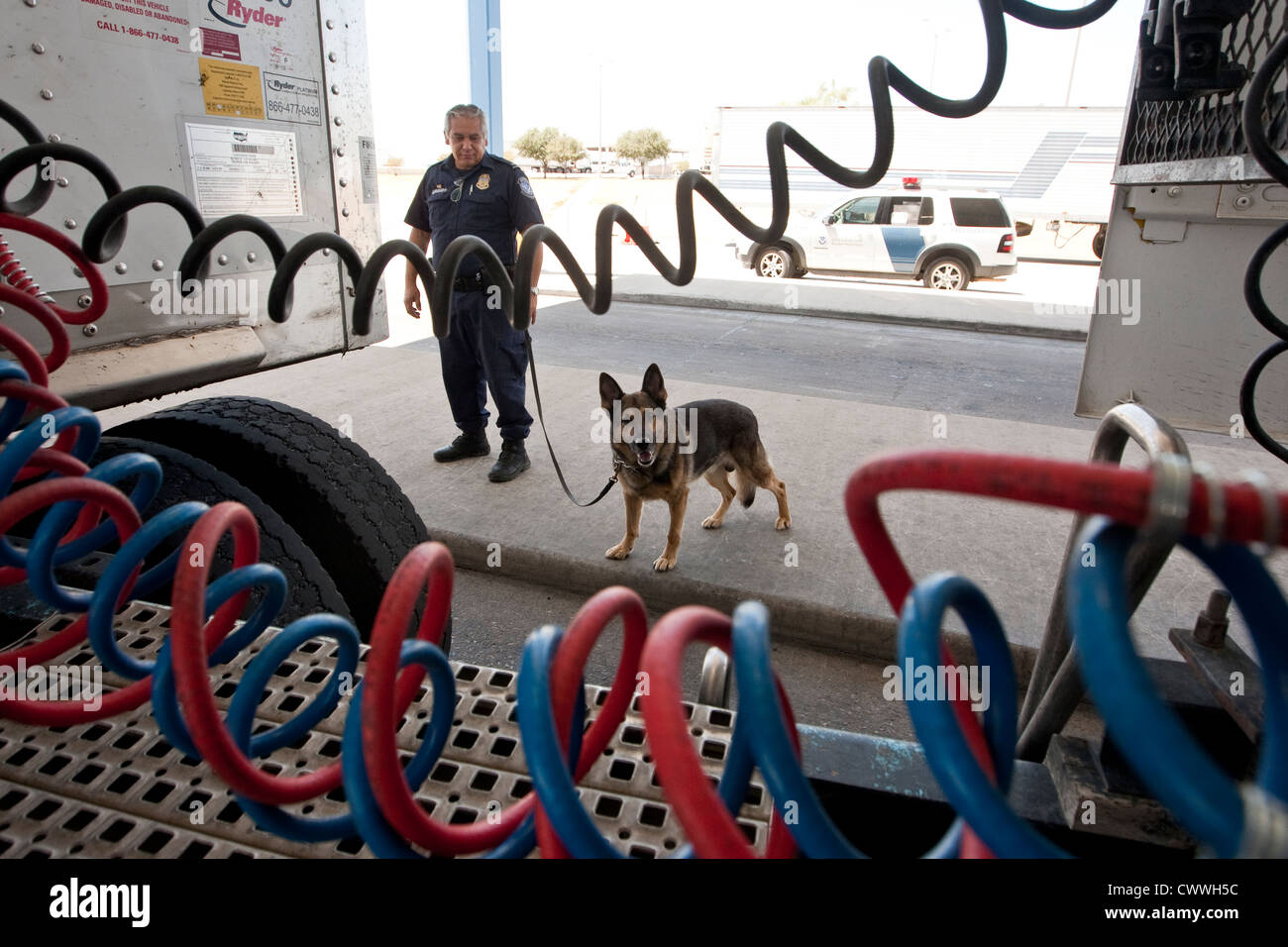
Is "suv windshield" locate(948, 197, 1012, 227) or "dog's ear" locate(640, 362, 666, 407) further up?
"suv windshield" locate(948, 197, 1012, 227)

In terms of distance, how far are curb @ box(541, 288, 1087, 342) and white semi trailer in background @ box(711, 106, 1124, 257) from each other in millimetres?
Result: 7592

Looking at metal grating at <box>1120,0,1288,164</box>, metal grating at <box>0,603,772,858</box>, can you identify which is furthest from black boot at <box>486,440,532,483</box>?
metal grating at <box>1120,0,1288,164</box>

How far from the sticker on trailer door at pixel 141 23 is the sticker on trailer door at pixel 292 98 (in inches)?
9.9

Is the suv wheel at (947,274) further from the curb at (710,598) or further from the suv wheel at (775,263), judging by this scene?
the curb at (710,598)

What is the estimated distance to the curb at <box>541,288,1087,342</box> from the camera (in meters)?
10.8

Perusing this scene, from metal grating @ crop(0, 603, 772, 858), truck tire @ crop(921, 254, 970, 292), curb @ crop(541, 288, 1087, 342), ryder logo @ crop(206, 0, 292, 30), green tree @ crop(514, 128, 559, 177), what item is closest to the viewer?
metal grating @ crop(0, 603, 772, 858)

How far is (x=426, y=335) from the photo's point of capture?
9.27 m

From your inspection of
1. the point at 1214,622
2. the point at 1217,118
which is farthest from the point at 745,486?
the point at 1214,622

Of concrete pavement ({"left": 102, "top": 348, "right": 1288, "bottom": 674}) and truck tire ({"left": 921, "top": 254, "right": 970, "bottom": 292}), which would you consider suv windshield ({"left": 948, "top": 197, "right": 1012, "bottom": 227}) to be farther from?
concrete pavement ({"left": 102, "top": 348, "right": 1288, "bottom": 674})

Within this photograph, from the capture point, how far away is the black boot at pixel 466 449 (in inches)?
197

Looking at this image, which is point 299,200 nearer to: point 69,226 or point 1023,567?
point 69,226

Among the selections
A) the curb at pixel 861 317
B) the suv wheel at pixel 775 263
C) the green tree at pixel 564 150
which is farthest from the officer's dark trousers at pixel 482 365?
the green tree at pixel 564 150
